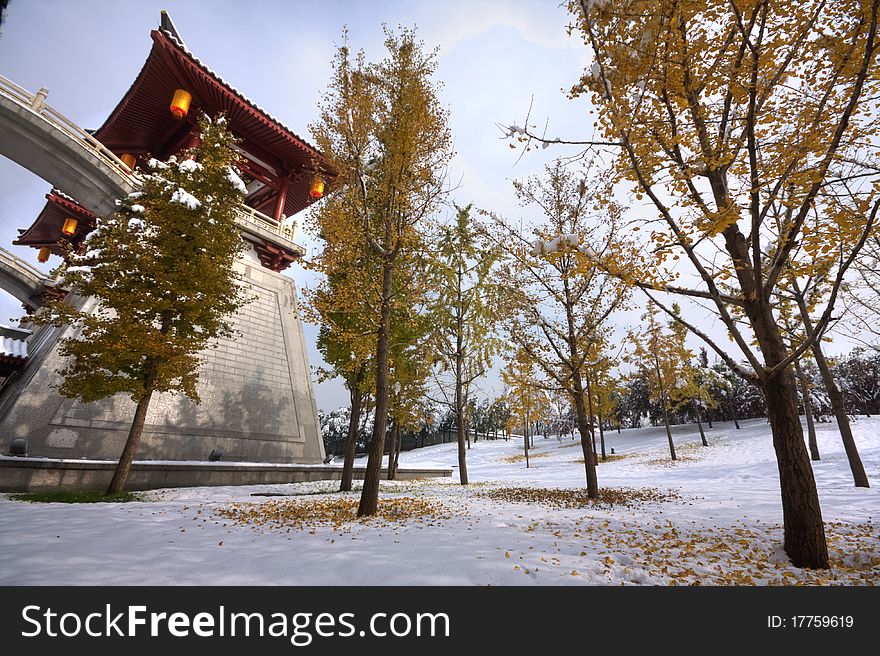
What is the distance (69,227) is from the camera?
59.2 ft

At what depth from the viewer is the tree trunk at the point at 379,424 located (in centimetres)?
627

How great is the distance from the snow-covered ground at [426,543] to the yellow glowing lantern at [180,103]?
44.5 feet

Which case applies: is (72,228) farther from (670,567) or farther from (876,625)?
(876,625)

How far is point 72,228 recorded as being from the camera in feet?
59.5

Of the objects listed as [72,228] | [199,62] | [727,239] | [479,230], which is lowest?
[727,239]

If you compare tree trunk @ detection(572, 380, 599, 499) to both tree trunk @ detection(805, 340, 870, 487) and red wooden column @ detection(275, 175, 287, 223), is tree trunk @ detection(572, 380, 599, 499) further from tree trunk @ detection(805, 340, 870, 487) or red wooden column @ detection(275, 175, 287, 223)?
red wooden column @ detection(275, 175, 287, 223)

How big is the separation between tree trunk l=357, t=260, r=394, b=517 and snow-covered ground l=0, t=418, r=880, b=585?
483 millimetres

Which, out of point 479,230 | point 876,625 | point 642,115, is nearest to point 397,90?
point 479,230

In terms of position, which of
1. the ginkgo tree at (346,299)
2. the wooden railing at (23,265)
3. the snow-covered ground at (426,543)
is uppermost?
the wooden railing at (23,265)

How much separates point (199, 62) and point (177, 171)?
23.2 ft

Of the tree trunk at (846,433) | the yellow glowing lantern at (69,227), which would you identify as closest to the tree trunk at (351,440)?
the tree trunk at (846,433)

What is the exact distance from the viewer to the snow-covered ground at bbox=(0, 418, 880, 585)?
310cm

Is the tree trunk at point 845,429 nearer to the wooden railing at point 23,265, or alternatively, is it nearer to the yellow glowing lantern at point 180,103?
the yellow glowing lantern at point 180,103

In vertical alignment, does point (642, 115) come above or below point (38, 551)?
above
